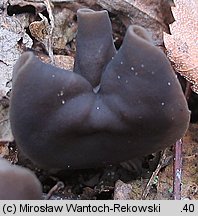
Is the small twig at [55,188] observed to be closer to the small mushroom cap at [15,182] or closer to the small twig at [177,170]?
the small mushroom cap at [15,182]

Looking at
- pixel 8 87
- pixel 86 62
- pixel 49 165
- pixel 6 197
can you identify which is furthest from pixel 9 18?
pixel 6 197

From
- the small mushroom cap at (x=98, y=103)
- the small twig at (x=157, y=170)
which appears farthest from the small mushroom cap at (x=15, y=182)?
the small twig at (x=157, y=170)

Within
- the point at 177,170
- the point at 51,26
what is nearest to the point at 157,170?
the point at 177,170

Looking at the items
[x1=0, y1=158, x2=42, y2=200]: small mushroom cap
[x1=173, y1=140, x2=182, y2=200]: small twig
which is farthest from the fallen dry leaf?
[x1=0, y1=158, x2=42, y2=200]: small mushroom cap

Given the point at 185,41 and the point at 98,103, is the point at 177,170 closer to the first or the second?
the point at 98,103

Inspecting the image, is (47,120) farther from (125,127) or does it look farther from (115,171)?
(115,171)
